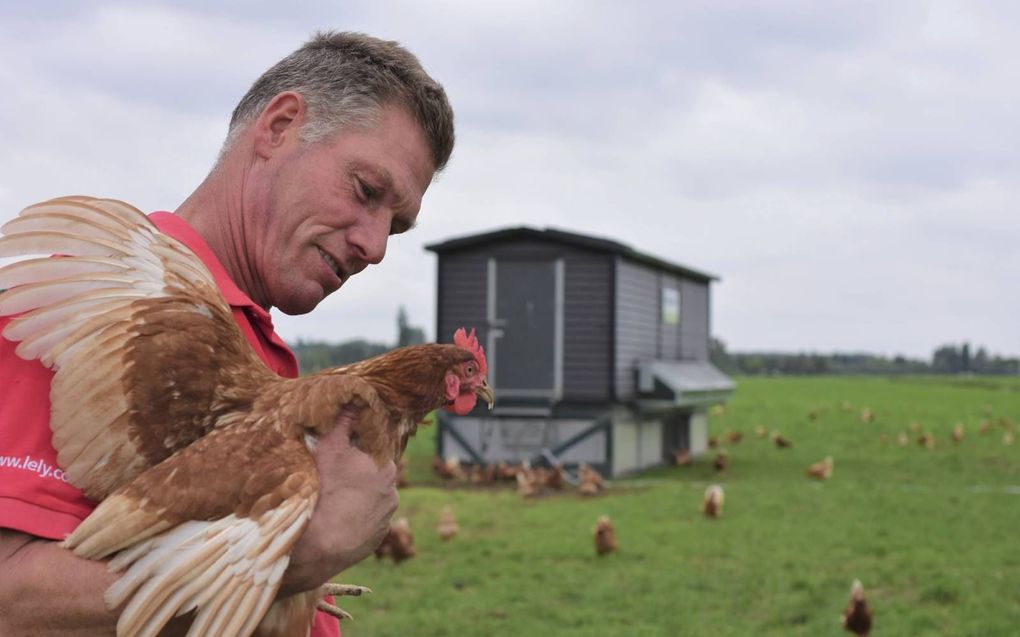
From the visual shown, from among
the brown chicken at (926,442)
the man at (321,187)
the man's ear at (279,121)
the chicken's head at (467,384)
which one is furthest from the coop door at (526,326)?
the man's ear at (279,121)

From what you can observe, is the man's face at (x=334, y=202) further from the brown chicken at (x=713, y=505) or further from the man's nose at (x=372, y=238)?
the brown chicken at (x=713, y=505)

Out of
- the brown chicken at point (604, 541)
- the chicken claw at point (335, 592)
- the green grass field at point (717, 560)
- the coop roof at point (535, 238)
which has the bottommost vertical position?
the green grass field at point (717, 560)

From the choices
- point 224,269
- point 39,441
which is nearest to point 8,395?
point 39,441

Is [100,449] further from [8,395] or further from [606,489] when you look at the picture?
[606,489]

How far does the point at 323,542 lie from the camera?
1692mm

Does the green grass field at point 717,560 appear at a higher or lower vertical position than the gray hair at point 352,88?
lower

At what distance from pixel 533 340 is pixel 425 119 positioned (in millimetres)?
16895

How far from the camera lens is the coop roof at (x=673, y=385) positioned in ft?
64.2

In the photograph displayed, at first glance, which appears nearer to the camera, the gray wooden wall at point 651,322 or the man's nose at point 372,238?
the man's nose at point 372,238

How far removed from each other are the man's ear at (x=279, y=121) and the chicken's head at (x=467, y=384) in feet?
2.19

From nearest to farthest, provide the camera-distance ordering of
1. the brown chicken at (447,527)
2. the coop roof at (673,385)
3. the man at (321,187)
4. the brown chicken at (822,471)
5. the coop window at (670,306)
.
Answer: the man at (321,187) → the brown chicken at (447,527) → the brown chicken at (822,471) → the coop roof at (673,385) → the coop window at (670,306)

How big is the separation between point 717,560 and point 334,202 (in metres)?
9.51

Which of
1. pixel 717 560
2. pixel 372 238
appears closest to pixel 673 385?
pixel 717 560

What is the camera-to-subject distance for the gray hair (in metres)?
2.21
